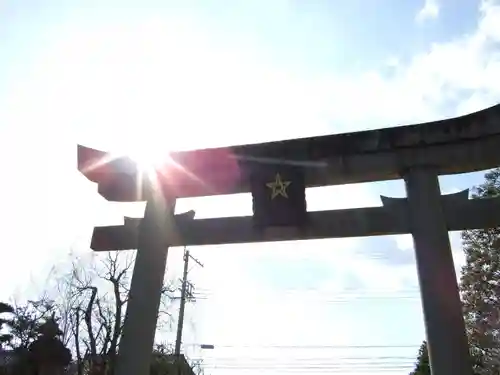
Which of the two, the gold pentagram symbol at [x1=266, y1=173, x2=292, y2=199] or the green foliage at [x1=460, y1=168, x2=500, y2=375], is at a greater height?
the green foliage at [x1=460, y1=168, x2=500, y2=375]

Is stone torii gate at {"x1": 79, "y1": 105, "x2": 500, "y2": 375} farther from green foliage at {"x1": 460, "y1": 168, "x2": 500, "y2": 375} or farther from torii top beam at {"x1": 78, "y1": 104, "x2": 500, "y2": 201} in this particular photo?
green foliage at {"x1": 460, "y1": 168, "x2": 500, "y2": 375}

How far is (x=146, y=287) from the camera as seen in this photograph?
641 centimetres

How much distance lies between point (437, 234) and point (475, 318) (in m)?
13.6

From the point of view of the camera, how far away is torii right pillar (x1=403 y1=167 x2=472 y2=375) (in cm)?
511

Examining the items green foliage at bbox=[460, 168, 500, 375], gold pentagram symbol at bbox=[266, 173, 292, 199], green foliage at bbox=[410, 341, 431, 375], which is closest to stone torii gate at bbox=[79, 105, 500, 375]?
gold pentagram symbol at bbox=[266, 173, 292, 199]

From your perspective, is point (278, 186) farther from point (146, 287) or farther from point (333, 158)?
point (146, 287)

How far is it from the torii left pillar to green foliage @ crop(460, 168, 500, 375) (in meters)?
13.6

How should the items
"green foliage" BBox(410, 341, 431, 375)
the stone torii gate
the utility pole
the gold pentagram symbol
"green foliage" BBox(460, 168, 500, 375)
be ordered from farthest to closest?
"green foliage" BBox(410, 341, 431, 375) < the utility pole < "green foliage" BBox(460, 168, 500, 375) < the gold pentagram symbol < the stone torii gate

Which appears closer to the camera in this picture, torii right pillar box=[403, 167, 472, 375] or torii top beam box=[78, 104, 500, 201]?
torii right pillar box=[403, 167, 472, 375]

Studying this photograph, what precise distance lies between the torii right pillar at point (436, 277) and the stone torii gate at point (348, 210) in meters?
0.01

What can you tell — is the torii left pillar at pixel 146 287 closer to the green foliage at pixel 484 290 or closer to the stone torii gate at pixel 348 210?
the stone torii gate at pixel 348 210

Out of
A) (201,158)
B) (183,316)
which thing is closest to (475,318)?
(183,316)

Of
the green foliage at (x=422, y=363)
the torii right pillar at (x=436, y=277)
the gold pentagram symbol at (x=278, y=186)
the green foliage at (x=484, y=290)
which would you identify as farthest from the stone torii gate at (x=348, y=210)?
the green foliage at (x=422, y=363)

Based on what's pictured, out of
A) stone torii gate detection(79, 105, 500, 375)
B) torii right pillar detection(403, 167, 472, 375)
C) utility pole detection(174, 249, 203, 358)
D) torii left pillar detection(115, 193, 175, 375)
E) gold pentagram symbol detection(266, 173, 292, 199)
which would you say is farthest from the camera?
utility pole detection(174, 249, 203, 358)
